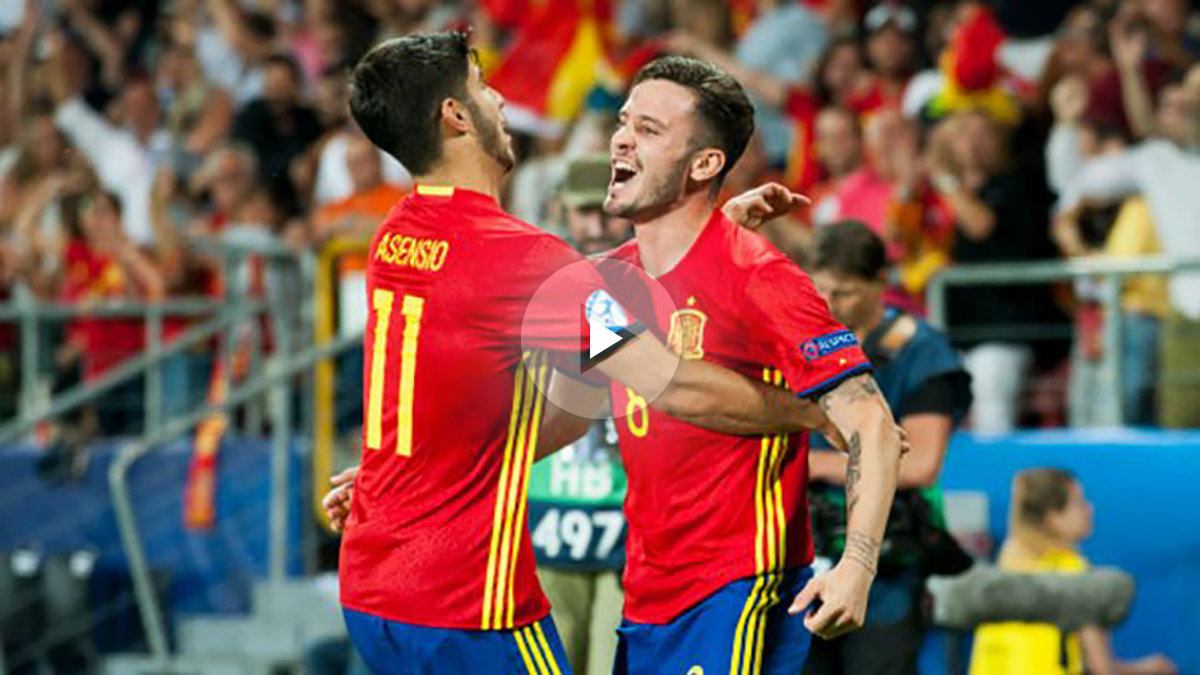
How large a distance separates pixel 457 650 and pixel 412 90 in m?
1.27

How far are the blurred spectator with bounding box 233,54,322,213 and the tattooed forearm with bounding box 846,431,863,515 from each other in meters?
9.34

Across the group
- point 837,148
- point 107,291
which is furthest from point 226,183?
point 837,148

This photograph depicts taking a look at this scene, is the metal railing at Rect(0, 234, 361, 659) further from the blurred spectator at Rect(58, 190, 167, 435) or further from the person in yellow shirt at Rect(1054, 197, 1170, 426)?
the person in yellow shirt at Rect(1054, 197, 1170, 426)

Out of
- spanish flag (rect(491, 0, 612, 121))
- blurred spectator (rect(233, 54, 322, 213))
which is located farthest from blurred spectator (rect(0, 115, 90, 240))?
spanish flag (rect(491, 0, 612, 121))

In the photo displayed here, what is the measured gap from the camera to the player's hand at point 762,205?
5125mm

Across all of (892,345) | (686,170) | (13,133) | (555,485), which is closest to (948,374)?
(892,345)

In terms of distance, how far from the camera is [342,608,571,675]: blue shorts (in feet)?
14.7

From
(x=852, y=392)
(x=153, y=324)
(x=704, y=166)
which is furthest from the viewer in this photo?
(x=153, y=324)

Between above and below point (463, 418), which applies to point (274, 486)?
below

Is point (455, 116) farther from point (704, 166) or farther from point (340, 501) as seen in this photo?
point (340, 501)

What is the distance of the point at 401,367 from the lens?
14.9 ft

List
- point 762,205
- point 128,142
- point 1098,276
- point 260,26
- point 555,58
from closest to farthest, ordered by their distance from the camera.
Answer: point 762,205
point 1098,276
point 555,58
point 128,142
point 260,26

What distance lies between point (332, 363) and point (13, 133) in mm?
6535
